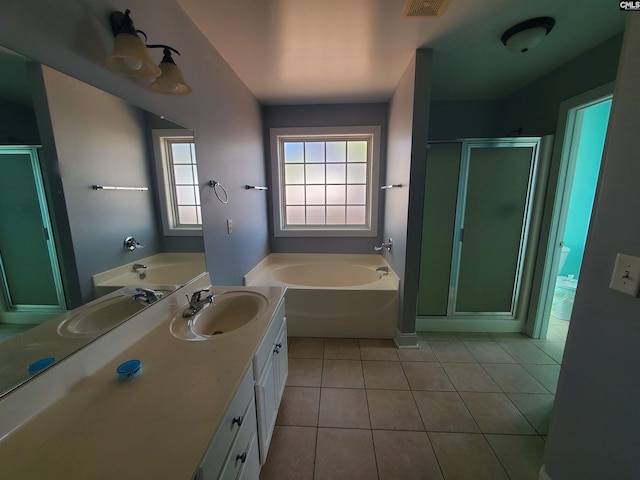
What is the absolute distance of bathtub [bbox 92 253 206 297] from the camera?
94 cm

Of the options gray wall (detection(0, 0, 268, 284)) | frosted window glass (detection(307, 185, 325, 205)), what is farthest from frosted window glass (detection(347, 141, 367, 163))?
gray wall (detection(0, 0, 268, 284))

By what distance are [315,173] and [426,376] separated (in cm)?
258

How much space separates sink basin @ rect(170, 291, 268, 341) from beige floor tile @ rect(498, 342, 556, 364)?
2.30 m

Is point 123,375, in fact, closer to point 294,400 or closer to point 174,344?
point 174,344

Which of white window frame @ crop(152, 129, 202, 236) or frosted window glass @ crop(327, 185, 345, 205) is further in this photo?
frosted window glass @ crop(327, 185, 345, 205)

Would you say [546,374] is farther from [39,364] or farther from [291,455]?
→ [39,364]

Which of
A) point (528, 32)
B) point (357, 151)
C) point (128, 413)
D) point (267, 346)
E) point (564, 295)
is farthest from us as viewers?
point (357, 151)

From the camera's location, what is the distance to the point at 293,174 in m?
3.22

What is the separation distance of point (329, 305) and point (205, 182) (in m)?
1.53

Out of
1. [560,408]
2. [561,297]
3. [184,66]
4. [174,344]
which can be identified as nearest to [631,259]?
[560,408]

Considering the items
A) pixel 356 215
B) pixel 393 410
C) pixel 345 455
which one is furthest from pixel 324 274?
pixel 345 455

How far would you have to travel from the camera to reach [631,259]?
792 millimetres

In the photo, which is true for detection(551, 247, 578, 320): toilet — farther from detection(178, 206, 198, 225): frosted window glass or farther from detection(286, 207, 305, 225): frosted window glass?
detection(178, 206, 198, 225): frosted window glass

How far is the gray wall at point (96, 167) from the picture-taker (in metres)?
0.77
